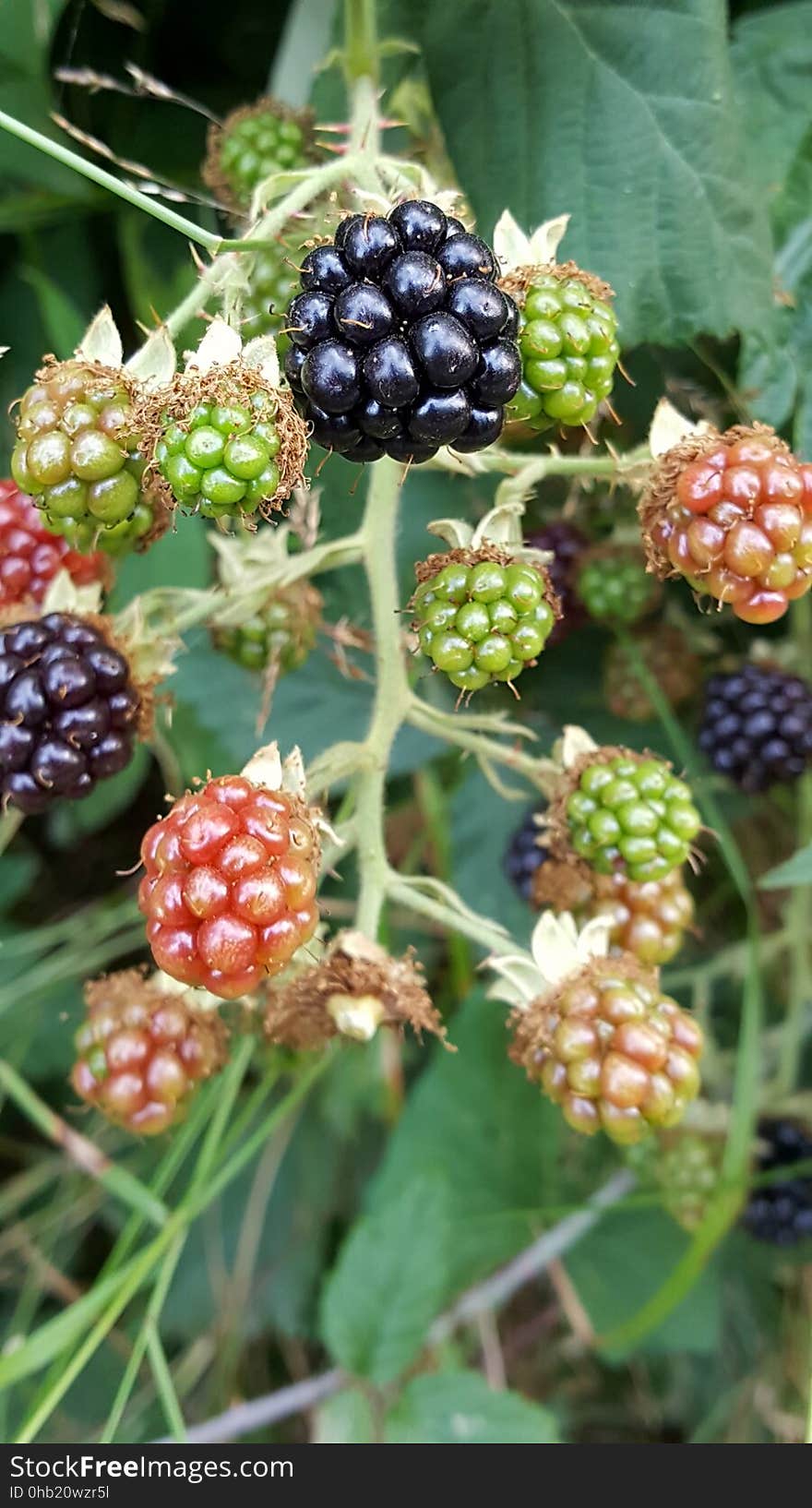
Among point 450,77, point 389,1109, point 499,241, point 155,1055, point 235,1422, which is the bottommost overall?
point 235,1422

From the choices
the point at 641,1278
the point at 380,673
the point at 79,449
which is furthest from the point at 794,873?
the point at 641,1278

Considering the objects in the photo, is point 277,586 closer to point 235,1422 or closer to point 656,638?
point 656,638

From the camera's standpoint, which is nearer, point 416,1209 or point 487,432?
point 487,432

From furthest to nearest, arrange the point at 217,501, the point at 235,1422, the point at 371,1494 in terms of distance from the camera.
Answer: the point at 235,1422
the point at 371,1494
the point at 217,501

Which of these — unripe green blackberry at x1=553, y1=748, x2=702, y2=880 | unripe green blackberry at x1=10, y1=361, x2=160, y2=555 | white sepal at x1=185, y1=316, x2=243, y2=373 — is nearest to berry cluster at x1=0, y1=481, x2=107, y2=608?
unripe green blackberry at x1=10, y1=361, x2=160, y2=555

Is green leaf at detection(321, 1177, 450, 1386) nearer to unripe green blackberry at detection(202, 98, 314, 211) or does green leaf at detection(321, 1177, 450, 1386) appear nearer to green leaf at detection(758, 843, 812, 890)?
green leaf at detection(758, 843, 812, 890)

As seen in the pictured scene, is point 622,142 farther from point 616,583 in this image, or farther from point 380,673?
point 380,673

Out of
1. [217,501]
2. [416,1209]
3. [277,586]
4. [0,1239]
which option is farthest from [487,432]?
[0,1239]
